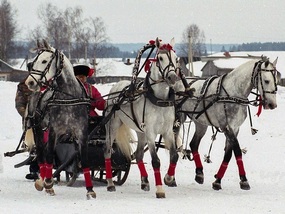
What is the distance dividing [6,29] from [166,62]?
5819 centimetres

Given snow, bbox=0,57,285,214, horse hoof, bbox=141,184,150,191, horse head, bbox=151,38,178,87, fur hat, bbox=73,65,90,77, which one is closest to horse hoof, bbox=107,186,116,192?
snow, bbox=0,57,285,214

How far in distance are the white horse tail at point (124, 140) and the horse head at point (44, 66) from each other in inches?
85.6

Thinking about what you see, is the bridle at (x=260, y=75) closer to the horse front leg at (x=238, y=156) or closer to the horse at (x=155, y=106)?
the horse front leg at (x=238, y=156)

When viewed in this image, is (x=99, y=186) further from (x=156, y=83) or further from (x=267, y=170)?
(x=267, y=170)

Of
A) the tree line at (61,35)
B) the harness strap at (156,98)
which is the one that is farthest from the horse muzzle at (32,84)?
the tree line at (61,35)

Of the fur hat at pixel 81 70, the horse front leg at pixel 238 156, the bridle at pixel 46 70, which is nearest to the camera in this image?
the bridle at pixel 46 70

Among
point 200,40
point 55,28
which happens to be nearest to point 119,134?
point 55,28

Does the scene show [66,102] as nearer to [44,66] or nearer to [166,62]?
[44,66]

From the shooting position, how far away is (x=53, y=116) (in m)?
11.3

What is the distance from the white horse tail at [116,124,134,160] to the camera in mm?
12797

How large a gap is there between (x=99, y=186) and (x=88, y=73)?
208 centimetres

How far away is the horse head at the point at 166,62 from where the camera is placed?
35.6ft

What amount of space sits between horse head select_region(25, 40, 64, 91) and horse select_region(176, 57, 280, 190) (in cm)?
214

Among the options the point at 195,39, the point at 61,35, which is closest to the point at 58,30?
the point at 61,35
